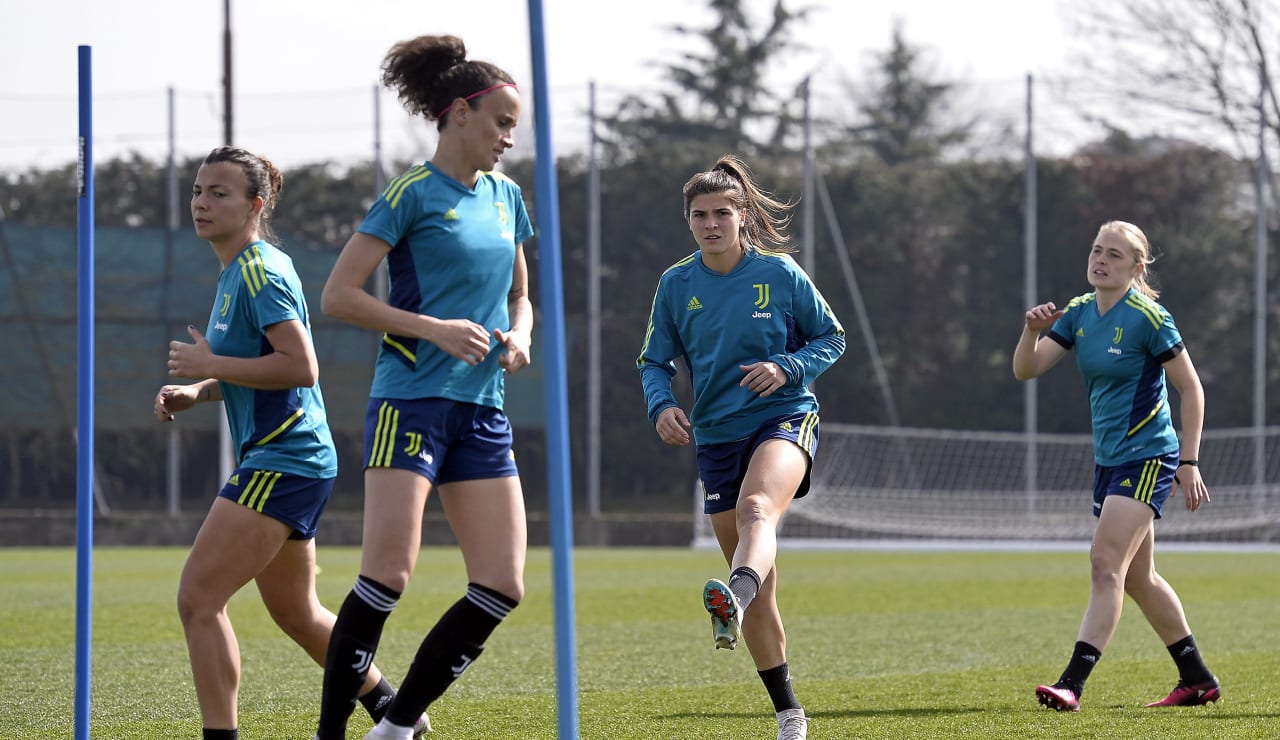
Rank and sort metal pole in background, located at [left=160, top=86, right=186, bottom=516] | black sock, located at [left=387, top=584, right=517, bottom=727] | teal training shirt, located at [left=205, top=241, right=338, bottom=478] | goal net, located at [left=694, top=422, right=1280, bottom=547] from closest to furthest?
1. black sock, located at [left=387, top=584, right=517, bottom=727]
2. teal training shirt, located at [left=205, top=241, right=338, bottom=478]
3. goal net, located at [left=694, top=422, right=1280, bottom=547]
4. metal pole in background, located at [left=160, top=86, right=186, bottom=516]

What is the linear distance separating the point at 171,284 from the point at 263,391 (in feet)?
63.1

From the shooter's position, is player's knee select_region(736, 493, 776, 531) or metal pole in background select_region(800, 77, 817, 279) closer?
player's knee select_region(736, 493, 776, 531)

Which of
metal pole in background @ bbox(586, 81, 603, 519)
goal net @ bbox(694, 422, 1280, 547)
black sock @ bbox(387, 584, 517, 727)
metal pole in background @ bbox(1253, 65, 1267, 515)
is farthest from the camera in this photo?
metal pole in background @ bbox(586, 81, 603, 519)

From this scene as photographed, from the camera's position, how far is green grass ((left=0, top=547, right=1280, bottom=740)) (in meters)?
5.65

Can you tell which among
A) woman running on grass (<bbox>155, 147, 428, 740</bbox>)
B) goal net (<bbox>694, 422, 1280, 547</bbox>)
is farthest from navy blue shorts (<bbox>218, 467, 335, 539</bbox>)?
goal net (<bbox>694, 422, 1280, 547</bbox>)

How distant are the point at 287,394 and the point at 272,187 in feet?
2.33

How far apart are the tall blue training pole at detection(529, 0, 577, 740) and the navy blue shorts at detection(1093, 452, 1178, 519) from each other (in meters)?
3.61

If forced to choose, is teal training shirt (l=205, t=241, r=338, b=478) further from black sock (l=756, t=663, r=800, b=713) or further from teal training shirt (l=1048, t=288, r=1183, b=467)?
teal training shirt (l=1048, t=288, r=1183, b=467)

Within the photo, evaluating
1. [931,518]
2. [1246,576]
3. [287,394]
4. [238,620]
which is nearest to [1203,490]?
[287,394]

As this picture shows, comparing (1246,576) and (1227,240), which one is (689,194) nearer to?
(1246,576)

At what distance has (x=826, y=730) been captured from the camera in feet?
17.8

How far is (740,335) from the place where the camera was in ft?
16.6

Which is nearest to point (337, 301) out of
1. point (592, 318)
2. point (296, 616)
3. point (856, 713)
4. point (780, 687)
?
point (296, 616)

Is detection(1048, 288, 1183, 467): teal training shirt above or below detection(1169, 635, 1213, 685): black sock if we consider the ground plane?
above
